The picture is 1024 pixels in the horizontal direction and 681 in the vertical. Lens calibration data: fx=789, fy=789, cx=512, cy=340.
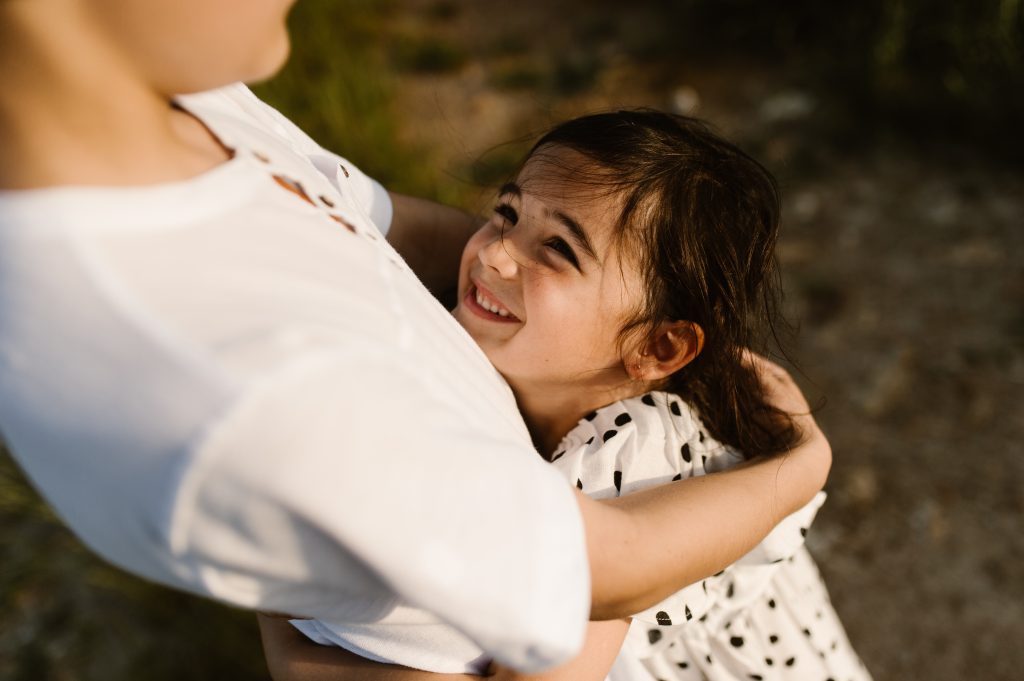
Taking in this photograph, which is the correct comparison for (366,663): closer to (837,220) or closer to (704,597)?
(704,597)

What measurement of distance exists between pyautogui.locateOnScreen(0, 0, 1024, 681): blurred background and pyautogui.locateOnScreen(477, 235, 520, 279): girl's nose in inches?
31.0

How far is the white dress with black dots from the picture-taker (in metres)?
1.29

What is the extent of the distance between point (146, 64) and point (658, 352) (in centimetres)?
105

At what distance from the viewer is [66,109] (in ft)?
2.19

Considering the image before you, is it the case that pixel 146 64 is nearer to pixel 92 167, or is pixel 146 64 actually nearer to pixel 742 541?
pixel 92 167

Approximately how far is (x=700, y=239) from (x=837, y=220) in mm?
2280

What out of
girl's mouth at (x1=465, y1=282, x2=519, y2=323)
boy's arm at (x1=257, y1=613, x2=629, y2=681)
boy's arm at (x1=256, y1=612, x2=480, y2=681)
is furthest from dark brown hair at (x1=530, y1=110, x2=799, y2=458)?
boy's arm at (x1=256, y1=612, x2=480, y2=681)

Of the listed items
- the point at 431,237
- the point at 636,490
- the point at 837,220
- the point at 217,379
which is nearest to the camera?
the point at 217,379

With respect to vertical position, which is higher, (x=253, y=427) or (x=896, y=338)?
(x=253, y=427)

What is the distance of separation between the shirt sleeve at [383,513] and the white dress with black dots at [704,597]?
48 cm

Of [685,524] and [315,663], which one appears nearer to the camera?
[685,524]

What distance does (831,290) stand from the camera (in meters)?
3.22

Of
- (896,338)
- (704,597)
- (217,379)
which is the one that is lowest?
(896,338)

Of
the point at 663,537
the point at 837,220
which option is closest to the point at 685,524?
the point at 663,537
